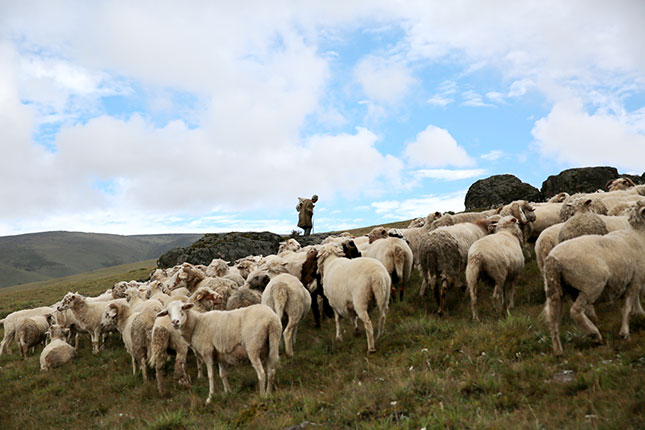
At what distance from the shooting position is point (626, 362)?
5.69 meters

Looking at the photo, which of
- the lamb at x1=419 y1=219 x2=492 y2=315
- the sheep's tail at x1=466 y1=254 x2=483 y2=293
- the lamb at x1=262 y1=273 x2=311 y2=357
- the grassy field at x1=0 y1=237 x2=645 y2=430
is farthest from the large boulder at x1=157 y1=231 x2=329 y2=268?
the sheep's tail at x1=466 y1=254 x2=483 y2=293

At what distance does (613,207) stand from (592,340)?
7366 mm

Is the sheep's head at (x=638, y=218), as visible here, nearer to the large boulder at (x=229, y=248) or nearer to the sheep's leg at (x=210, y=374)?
Result: the sheep's leg at (x=210, y=374)

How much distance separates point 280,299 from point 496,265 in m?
4.94

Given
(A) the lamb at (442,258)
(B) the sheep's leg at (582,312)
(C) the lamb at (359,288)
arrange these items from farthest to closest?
(A) the lamb at (442,258) → (C) the lamb at (359,288) → (B) the sheep's leg at (582,312)

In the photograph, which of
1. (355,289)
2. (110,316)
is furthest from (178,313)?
(110,316)

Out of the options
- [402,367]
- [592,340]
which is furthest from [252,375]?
[592,340]

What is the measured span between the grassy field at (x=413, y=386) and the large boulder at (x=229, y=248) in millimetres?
20793

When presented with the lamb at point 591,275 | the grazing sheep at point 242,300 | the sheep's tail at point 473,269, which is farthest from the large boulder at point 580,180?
the grazing sheep at point 242,300

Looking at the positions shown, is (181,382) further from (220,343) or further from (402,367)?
(402,367)

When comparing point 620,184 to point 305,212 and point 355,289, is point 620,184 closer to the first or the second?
point 355,289

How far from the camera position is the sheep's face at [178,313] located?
8.55m

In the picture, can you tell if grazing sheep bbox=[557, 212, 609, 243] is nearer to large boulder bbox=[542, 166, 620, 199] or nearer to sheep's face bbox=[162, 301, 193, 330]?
sheep's face bbox=[162, 301, 193, 330]

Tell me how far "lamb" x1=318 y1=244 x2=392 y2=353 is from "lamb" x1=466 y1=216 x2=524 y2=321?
6.09 ft
